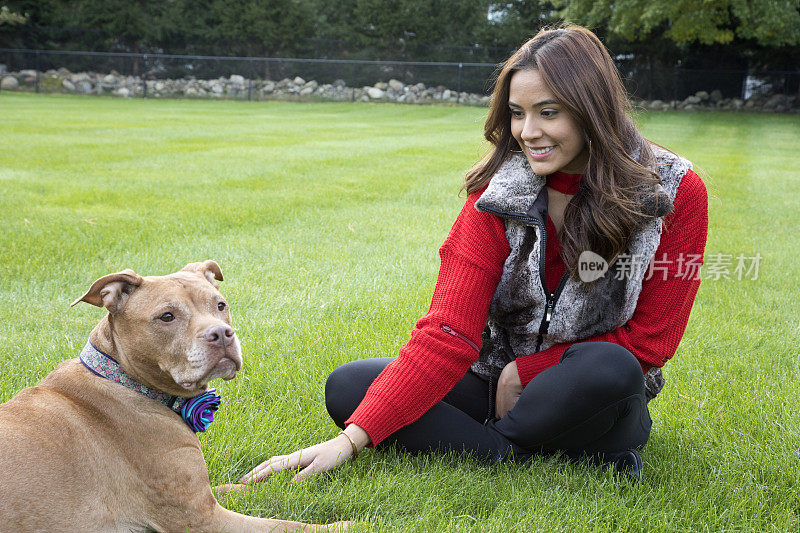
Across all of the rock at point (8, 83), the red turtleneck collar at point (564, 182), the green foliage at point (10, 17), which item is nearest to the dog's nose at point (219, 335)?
the red turtleneck collar at point (564, 182)

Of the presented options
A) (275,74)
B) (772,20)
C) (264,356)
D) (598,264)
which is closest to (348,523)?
(598,264)

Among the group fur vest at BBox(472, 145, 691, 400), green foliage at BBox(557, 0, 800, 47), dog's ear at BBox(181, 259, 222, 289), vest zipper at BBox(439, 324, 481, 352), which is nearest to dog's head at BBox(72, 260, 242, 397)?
dog's ear at BBox(181, 259, 222, 289)

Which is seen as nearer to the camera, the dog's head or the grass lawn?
the dog's head

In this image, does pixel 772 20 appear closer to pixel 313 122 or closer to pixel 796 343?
pixel 313 122

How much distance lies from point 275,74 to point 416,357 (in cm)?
3305

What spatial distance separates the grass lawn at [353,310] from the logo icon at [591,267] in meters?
0.80

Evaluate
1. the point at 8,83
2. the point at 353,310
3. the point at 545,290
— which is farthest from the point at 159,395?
the point at 8,83

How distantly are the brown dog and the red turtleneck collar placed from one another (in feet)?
5.17

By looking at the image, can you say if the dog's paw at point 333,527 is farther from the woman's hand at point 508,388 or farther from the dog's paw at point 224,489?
the woman's hand at point 508,388

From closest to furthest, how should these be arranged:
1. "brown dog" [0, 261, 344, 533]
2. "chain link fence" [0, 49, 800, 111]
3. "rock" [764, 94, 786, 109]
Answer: "brown dog" [0, 261, 344, 533] → "chain link fence" [0, 49, 800, 111] → "rock" [764, 94, 786, 109]

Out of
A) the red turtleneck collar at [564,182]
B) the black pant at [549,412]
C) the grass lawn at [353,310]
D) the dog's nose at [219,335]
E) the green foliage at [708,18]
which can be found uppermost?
the green foliage at [708,18]

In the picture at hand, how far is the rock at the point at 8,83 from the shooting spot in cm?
3231

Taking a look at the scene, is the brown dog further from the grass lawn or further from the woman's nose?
the woman's nose

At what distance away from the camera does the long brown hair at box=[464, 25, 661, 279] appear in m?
3.03
